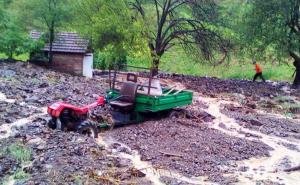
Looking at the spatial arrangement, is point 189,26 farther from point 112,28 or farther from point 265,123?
point 265,123

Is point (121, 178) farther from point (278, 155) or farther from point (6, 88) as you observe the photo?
point (6, 88)

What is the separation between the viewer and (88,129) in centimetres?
1314

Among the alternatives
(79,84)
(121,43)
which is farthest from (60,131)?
(121,43)

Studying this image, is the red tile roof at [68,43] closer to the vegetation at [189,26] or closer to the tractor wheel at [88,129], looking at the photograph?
the vegetation at [189,26]

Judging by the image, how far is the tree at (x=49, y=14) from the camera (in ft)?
88.6

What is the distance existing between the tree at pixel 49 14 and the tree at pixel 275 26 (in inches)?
429

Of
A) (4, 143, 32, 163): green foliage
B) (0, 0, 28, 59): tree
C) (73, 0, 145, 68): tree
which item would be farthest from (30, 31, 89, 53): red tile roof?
(4, 143, 32, 163): green foliage

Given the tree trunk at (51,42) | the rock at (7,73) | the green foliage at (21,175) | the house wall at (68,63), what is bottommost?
the green foliage at (21,175)

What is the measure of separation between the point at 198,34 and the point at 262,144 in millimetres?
13124

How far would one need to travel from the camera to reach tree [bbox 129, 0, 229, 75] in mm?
26344

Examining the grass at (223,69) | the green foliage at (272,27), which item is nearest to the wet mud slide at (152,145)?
the green foliage at (272,27)

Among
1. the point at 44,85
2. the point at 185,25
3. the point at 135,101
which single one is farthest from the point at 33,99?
the point at 185,25

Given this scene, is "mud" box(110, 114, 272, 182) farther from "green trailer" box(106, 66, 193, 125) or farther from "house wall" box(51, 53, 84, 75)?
"house wall" box(51, 53, 84, 75)

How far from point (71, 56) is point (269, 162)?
17448mm
